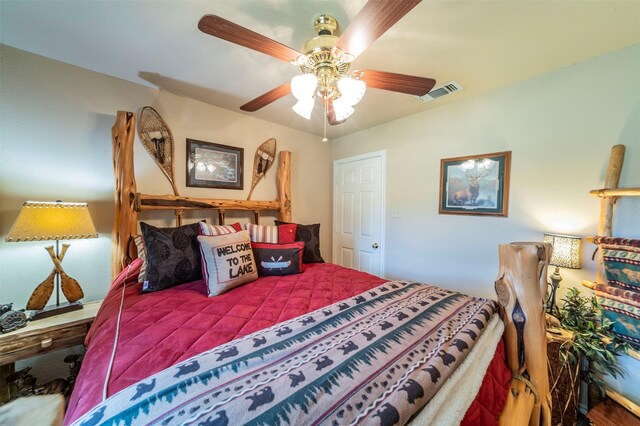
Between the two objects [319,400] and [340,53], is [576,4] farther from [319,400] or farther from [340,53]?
[319,400]

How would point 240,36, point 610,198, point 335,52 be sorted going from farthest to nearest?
point 610,198 < point 335,52 < point 240,36

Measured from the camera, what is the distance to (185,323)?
105 cm

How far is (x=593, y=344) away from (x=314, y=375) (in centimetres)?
161

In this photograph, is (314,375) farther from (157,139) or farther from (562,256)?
(157,139)

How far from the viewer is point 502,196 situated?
1.94m

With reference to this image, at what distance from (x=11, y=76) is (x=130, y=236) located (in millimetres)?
1241

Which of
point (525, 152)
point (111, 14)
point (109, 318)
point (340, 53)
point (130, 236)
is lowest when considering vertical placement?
point (109, 318)

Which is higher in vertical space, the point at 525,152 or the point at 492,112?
the point at 492,112

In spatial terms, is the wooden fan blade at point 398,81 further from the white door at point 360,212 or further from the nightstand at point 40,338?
the nightstand at point 40,338

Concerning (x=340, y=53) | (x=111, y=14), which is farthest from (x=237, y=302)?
(x=111, y=14)

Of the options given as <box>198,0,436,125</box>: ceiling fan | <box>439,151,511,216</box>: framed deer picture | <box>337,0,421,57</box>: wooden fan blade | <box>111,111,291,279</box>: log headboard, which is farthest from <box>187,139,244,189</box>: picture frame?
<box>439,151,511,216</box>: framed deer picture

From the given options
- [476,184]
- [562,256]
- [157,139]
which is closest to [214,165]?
[157,139]

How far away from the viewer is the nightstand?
3.94 feet

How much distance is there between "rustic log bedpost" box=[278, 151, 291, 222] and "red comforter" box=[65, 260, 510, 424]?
3.89 ft
